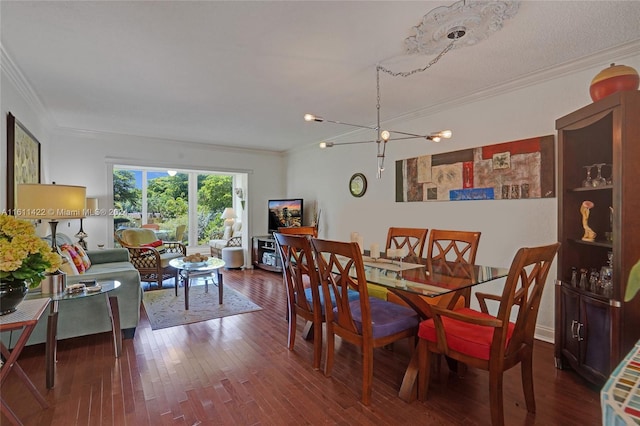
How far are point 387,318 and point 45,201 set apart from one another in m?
2.84

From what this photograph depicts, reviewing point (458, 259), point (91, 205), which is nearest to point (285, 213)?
point (91, 205)

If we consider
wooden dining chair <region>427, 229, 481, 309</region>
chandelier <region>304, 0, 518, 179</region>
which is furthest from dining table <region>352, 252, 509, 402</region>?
chandelier <region>304, 0, 518, 179</region>

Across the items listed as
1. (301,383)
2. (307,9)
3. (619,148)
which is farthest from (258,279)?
(619,148)

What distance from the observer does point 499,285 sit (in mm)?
3369

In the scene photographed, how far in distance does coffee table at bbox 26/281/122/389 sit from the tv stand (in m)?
3.31

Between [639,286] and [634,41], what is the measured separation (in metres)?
2.90

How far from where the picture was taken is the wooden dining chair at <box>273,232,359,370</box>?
2357mm

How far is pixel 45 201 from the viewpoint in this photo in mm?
2635

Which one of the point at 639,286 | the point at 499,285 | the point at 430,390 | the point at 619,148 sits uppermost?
the point at 619,148

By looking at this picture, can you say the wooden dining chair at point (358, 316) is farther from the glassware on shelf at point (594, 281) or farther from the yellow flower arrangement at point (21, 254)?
the yellow flower arrangement at point (21, 254)

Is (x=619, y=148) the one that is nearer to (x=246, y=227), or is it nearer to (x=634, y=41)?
(x=634, y=41)

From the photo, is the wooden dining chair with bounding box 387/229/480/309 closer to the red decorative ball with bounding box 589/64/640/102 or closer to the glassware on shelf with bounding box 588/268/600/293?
the glassware on shelf with bounding box 588/268/600/293

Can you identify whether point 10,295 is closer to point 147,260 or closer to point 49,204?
point 49,204

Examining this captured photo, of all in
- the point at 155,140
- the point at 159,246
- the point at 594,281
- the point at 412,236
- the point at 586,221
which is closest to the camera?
the point at 594,281
